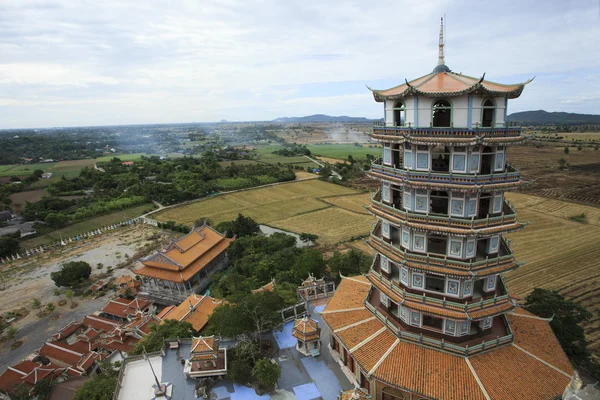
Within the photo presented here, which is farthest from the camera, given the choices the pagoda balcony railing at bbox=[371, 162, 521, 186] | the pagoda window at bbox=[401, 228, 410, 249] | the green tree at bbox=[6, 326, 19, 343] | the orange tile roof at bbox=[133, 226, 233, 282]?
the orange tile roof at bbox=[133, 226, 233, 282]

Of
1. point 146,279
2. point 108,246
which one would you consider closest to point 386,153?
point 146,279

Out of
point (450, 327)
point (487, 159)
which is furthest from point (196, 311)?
point (487, 159)

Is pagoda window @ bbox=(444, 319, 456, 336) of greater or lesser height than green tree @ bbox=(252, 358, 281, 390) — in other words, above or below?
above

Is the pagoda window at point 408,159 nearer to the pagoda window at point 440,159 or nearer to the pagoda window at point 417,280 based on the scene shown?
the pagoda window at point 440,159

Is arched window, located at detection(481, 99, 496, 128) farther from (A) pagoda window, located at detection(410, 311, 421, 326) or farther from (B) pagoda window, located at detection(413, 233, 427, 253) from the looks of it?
(A) pagoda window, located at detection(410, 311, 421, 326)

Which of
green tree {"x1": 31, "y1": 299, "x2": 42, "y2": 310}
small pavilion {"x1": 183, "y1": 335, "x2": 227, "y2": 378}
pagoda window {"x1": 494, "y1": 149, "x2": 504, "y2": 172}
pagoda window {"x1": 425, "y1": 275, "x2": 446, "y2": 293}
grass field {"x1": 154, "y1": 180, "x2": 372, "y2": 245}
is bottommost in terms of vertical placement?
green tree {"x1": 31, "y1": 299, "x2": 42, "y2": 310}

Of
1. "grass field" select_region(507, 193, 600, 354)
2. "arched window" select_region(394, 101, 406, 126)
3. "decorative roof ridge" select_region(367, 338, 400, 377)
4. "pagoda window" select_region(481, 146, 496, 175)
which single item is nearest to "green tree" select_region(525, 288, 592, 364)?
"grass field" select_region(507, 193, 600, 354)
